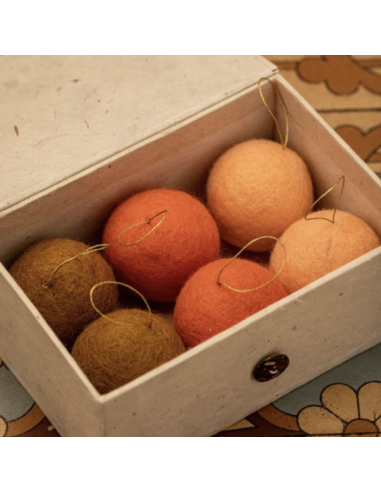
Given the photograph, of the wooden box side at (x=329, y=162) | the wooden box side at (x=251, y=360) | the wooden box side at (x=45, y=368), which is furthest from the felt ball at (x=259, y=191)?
the wooden box side at (x=45, y=368)

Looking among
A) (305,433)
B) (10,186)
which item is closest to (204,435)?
(305,433)

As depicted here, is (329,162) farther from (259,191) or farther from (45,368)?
(45,368)

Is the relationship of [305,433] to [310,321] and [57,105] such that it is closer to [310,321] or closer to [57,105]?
[310,321]

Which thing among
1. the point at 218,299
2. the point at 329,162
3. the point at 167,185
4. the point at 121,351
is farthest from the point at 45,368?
the point at 329,162

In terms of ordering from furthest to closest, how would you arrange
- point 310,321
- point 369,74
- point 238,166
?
point 369,74
point 238,166
point 310,321

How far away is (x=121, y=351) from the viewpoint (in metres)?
0.79

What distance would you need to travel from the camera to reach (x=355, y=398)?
3.00ft

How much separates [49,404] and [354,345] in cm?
34

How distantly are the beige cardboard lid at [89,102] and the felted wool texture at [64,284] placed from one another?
0.07 meters

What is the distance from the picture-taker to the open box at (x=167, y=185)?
777 millimetres

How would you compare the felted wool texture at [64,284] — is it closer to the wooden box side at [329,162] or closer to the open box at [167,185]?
the open box at [167,185]

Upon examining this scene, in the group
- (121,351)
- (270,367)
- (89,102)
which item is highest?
(89,102)

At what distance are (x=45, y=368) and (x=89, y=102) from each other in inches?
13.2

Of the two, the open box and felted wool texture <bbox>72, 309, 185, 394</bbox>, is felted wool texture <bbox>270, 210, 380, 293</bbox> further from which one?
felted wool texture <bbox>72, 309, 185, 394</bbox>
